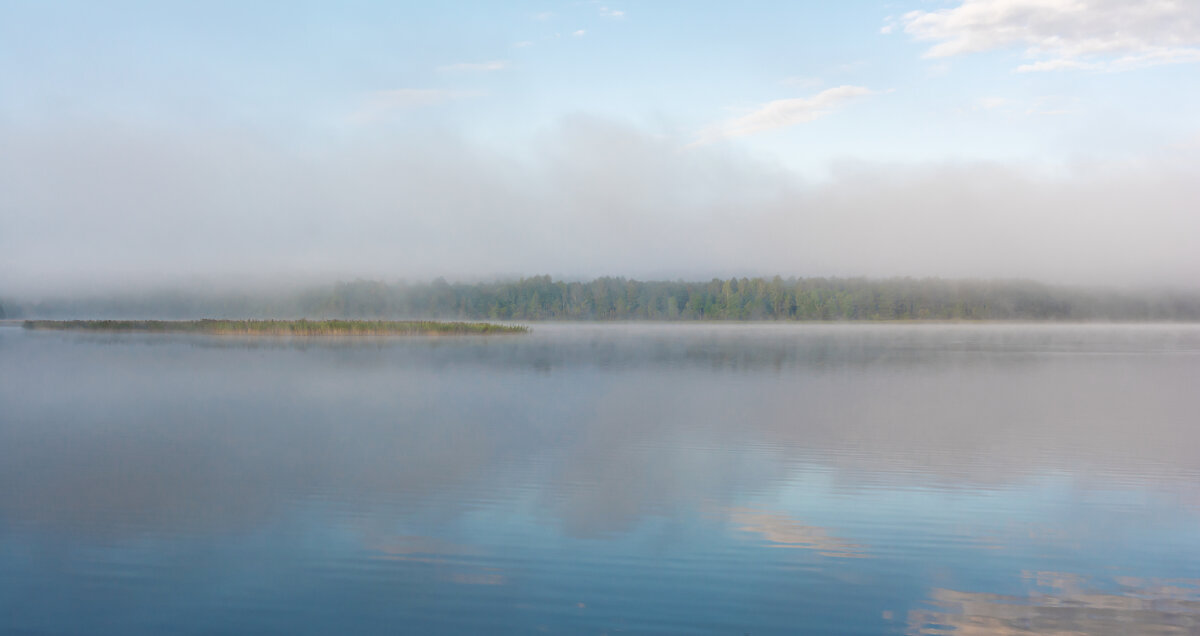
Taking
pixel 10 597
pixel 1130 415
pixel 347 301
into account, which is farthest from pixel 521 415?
pixel 347 301

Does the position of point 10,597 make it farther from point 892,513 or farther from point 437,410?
point 437,410

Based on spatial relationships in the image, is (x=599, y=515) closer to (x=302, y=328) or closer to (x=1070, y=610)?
(x=1070, y=610)

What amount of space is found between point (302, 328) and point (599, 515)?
47.9 metres

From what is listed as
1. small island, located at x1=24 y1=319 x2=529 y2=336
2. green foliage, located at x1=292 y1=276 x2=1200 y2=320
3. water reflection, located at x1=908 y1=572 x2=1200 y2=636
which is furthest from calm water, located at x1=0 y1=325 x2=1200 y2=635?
green foliage, located at x1=292 y1=276 x2=1200 y2=320

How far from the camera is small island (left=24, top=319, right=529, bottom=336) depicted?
52188mm

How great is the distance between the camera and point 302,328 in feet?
172

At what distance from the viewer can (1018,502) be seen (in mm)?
9078

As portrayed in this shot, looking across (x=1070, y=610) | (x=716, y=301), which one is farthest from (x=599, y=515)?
(x=716, y=301)

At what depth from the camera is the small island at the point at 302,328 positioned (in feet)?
171

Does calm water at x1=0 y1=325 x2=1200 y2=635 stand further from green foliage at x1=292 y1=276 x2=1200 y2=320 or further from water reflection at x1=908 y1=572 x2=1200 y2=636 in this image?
green foliage at x1=292 y1=276 x2=1200 y2=320

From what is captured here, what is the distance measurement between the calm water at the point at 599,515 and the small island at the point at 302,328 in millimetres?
33651

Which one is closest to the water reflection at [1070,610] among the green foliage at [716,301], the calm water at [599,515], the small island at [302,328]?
the calm water at [599,515]

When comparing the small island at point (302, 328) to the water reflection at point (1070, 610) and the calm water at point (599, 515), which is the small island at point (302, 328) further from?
the water reflection at point (1070, 610)

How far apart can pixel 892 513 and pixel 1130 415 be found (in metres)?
11.1
